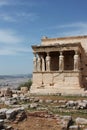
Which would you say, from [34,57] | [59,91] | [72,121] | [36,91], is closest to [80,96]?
[59,91]

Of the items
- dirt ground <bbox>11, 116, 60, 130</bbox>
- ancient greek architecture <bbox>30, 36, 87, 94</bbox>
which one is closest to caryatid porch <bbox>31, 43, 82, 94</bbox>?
ancient greek architecture <bbox>30, 36, 87, 94</bbox>

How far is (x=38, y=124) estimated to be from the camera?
19234 mm

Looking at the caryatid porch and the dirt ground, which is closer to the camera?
the dirt ground

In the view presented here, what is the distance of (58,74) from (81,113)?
1812cm

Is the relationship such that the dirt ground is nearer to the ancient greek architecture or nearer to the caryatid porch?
the ancient greek architecture

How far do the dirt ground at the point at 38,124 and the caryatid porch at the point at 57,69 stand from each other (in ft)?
61.7

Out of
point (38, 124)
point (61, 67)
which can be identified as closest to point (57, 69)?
point (61, 67)

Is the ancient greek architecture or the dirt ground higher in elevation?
the ancient greek architecture

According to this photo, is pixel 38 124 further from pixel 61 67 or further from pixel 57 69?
pixel 57 69

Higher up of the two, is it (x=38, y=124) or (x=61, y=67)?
(x=61, y=67)

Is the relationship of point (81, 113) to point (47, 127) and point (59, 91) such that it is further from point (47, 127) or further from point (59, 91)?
point (59, 91)

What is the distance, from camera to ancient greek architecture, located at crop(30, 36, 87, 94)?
39594mm

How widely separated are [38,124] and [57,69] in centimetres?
2544

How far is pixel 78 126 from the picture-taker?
17984mm
